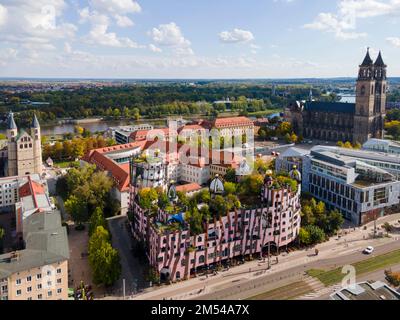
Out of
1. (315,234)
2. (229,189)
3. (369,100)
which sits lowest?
(315,234)

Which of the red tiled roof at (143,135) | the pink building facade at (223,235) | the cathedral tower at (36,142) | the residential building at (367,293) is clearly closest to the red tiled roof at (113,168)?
the cathedral tower at (36,142)

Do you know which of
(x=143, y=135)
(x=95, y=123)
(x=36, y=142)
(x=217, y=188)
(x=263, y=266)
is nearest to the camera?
(x=263, y=266)

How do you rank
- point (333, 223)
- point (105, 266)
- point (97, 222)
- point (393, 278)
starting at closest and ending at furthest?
point (393, 278), point (105, 266), point (97, 222), point (333, 223)

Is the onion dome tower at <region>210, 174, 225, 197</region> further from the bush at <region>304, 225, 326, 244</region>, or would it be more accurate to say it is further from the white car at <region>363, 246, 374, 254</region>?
the white car at <region>363, 246, 374, 254</region>

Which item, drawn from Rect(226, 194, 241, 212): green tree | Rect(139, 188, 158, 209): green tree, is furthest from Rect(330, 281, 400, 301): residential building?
Rect(139, 188, 158, 209): green tree

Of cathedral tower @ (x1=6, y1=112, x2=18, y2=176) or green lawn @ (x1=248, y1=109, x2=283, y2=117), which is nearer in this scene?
cathedral tower @ (x1=6, y1=112, x2=18, y2=176)

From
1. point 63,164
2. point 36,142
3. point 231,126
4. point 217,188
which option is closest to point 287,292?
point 217,188

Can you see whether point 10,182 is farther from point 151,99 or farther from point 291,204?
point 151,99

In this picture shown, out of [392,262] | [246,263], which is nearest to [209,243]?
[246,263]

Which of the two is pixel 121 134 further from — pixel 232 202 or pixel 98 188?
pixel 232 202
